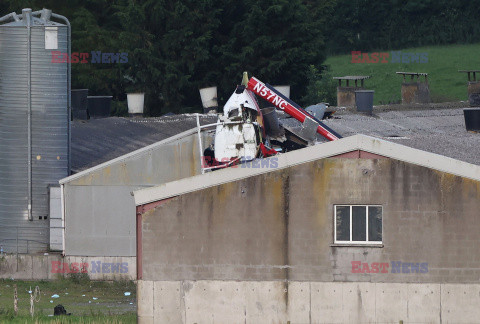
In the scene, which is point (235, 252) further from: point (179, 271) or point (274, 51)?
point (274, 51)

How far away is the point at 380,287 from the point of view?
90.2 ft

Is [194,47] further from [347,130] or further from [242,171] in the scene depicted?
[242,171]

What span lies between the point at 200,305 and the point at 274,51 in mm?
38477

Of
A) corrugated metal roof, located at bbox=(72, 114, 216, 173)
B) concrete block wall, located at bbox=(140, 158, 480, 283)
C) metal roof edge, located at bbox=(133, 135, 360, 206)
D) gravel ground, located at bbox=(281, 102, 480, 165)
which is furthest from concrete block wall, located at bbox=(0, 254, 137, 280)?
metal roof edge, located at bbox=(133, 135, 360, 206)

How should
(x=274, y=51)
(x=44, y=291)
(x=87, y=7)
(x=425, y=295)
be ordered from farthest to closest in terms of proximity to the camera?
(x=87, y=7) → (x=274, y=51) → (x=44, y=291) → (x=425, y=295)

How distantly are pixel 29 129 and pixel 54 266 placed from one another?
4.42 metres

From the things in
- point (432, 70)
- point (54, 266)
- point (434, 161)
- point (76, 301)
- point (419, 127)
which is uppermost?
point (432, 70)

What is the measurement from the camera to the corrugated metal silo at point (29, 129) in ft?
124

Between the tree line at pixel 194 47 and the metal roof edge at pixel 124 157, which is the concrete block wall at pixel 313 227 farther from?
the tree line at pixel 194 47

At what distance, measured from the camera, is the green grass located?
8344cm

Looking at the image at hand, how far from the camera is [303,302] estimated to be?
1086 inches

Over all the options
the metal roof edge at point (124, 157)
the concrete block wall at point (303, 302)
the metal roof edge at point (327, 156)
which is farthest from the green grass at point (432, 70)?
the concrete block wall at point (303, 302)

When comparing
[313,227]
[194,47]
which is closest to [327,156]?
[313,227]

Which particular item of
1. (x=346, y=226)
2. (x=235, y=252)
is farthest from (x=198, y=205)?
(x=346, y=226)
